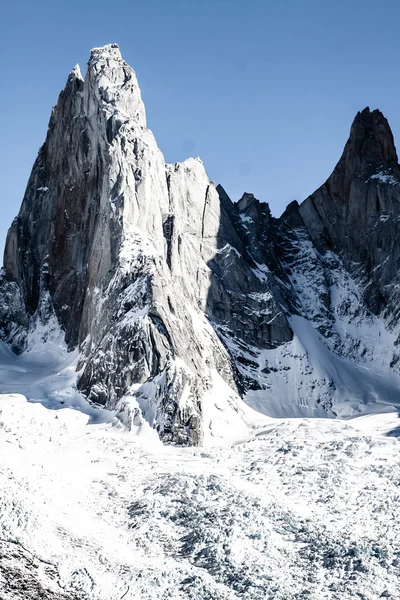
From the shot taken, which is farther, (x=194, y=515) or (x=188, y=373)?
(x=188, y=373)

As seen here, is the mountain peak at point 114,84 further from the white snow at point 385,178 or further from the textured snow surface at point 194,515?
the textured snow surface at point 194,515

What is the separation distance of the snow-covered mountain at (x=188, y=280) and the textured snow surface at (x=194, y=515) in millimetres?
7876

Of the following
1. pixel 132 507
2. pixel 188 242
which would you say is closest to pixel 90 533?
pixel 132 507

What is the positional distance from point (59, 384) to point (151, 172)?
2486cm

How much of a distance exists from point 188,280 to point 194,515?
46273 mm

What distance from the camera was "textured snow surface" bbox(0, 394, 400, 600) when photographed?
34500mm

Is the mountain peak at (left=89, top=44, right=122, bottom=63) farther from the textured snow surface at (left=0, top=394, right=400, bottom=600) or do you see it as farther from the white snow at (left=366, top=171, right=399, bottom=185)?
the textured snow surface at (left=0, top=394, right=400, bottom=600)

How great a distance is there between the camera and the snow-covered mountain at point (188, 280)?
66062mm

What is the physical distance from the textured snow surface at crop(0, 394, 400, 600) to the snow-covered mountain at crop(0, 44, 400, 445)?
7.88 metres

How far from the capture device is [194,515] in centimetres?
4156

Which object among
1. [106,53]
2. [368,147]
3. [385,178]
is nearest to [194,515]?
[106,53]

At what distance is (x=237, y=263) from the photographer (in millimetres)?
94812

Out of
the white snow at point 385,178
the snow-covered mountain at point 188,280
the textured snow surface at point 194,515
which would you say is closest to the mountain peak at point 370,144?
the snow-covered mountain at point 188,280

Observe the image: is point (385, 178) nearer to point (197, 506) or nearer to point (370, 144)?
point (370, 144)
